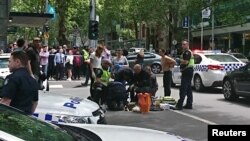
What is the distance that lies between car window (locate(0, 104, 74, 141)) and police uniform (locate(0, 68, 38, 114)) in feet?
4.35

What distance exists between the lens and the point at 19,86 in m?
5.77

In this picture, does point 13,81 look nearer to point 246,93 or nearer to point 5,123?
point 5,123

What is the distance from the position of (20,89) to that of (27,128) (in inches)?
78.4

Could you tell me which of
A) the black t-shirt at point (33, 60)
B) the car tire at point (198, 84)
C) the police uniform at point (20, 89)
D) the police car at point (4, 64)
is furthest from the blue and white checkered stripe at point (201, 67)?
the police uniform at point (20, 89)

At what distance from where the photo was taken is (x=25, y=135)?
3.54m

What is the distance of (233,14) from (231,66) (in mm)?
2060

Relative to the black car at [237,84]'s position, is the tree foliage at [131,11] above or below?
above

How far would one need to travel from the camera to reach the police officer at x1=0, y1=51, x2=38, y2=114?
5.73 metres

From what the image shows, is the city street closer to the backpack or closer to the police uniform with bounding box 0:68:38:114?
the police uniform with bounding box 0:68:38:114

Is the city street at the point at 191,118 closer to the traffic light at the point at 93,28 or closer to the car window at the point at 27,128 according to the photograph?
the car window at the point at 27,128

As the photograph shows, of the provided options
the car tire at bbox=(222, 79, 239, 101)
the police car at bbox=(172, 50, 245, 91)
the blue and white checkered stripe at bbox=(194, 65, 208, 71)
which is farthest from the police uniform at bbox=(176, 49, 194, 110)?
the blue and white checkered stripe at bbox=(194, 65, 208, 71)

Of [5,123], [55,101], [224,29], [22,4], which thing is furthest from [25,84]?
[22,4]

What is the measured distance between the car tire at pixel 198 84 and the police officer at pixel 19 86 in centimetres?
1244

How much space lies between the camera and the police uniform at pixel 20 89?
5723 millimetres
